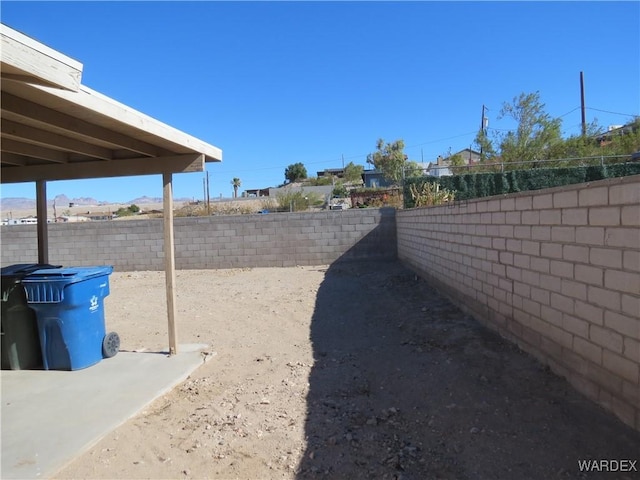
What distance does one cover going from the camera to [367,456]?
2.99 metres

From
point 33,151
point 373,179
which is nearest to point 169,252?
point 33,151

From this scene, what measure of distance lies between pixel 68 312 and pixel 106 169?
6.19 ft

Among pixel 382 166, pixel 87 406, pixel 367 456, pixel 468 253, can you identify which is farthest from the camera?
pixel 382 166

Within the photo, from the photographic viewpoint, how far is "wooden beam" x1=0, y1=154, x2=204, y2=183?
5102mm

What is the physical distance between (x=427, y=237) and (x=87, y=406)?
277 inches

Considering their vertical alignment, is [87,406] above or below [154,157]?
below

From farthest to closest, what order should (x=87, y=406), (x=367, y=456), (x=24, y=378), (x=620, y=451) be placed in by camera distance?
(x=24, y=378) < (x=87, y=406) < (x=367, y=456) < (x=620, y=451)

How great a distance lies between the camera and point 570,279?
366cm

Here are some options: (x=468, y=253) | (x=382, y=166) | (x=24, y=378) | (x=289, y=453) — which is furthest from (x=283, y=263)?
(x=382, y=166)

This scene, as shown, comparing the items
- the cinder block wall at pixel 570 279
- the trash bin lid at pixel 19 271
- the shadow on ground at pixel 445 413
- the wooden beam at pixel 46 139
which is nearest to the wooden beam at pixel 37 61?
the wooden beam at pixel 46 139

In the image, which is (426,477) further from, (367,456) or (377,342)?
(377,342)

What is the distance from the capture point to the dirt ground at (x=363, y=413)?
9.34 feet

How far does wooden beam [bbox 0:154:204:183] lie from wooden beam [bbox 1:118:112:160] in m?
0.24

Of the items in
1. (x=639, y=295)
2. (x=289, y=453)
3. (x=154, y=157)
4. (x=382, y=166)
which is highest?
(x=382, y=166)
